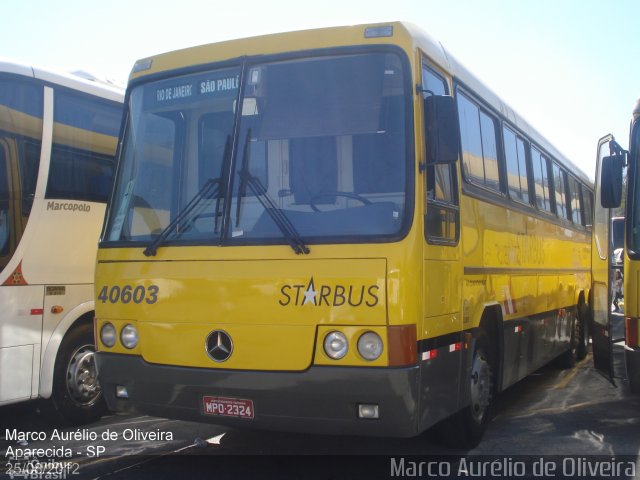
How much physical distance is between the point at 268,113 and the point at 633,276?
3.74 metres

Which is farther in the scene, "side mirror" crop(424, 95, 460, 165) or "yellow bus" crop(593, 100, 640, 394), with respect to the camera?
"yellow bus" crop(593, 100, 640, 394)

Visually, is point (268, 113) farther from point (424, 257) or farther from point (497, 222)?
point (497, 222)

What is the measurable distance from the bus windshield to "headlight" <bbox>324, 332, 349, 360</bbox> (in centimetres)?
64

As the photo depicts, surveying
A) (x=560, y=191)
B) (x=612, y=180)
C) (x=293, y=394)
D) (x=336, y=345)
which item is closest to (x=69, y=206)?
(x=293, y=394)

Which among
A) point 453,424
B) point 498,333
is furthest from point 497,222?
point 453,424

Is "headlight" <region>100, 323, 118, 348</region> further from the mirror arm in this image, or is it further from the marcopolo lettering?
the mirror arm

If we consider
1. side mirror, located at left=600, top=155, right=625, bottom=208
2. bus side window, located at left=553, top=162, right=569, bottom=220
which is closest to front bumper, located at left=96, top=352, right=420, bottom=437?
side mirror, located at left=600, top=155, right=625, bottom=208

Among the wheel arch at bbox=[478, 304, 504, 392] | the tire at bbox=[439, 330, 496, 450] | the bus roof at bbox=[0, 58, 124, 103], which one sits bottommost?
the tire at bbox=[439, 330, 496, 450]

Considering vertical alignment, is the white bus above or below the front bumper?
above

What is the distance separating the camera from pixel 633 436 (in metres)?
7.17

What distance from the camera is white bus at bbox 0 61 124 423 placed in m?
7.14

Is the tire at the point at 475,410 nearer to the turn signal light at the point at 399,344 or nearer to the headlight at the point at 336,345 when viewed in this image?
the turn signal light at the point at 399,344

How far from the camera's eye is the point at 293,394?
5.03m

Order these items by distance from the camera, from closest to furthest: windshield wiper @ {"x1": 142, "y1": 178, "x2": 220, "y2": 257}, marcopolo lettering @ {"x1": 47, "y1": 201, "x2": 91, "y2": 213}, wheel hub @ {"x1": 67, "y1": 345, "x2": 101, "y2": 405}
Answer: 1. windshield wiper @ {"x1": 142, "y1": 178, "x2": 220, "y2": 257}
2. marcopolo lettering @ {"x1": 47, "y1": 201, "x2": 91, "y2": 213}
3. wheel hub @ {"x1": 67, "y1": 345, "x2": 101, "y2": 405}
